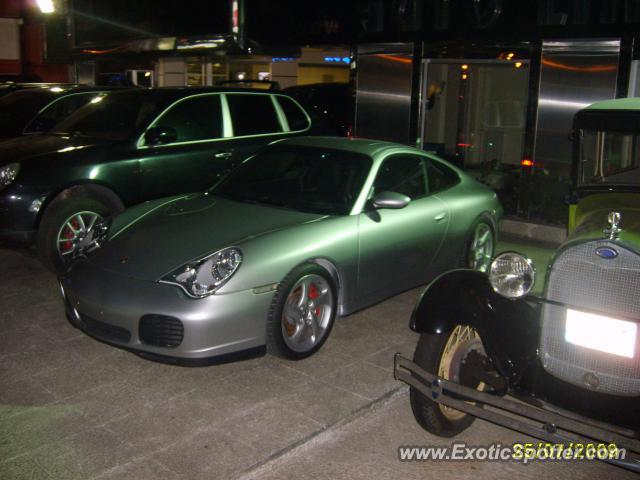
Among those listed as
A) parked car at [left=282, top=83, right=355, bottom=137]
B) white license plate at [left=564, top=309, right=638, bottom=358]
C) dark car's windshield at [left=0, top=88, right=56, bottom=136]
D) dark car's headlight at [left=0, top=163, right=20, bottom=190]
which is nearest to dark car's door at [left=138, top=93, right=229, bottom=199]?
dark car's headlight at [left=0, top=163, right=20, bottom=190]

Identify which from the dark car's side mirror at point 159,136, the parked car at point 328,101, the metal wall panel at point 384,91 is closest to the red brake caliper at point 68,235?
the dark car's side mirror at point 159,136

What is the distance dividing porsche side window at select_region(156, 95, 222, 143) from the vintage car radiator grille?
5033mm

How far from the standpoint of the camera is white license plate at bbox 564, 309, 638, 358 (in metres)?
3.43

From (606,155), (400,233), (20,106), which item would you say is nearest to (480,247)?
(400,233)

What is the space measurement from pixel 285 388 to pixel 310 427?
1.81ft

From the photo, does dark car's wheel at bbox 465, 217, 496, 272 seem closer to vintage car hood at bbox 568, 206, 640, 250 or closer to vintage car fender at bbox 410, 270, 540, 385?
vintage car hood at bbox 568, 206, 640, 250

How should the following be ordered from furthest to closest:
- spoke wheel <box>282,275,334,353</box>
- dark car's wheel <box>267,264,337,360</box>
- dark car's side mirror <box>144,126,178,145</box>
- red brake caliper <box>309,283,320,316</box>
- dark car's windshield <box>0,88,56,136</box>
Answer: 1. dark car's windshield <box>0,88,56,136</box>
2. dark car's side mirror <box>144,126,178,145</box>
3. red brake caliper <box>309,283,320,316</box>
4. spoke wheel <box>282,275,334,353</box>
5. dark car's wheel <box>267,264,337,360</box>

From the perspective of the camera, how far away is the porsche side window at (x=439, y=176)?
251 inches

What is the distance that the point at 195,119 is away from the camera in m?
7.86

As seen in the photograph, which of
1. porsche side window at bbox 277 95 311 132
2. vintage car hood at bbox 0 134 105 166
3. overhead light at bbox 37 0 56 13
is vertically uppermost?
overhead light at bbox 37 0 56 13

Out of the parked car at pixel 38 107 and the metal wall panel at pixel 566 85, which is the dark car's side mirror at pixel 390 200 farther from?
the parked car at pixel 38 107

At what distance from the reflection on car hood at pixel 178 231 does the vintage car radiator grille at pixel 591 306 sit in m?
2.07
